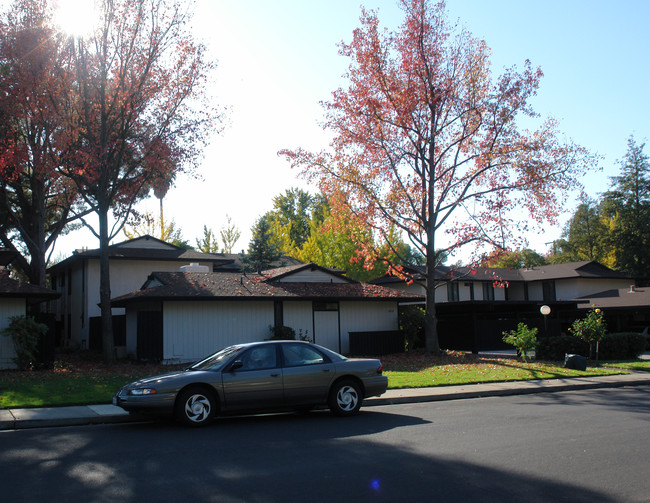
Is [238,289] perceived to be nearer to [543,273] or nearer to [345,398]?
[345,398]

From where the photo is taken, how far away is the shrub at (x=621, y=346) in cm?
2509

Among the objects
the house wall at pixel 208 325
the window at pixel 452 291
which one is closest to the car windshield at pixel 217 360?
the house wall at pixel 208 325

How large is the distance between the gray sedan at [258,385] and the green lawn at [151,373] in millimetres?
3755

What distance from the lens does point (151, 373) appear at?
739 inches

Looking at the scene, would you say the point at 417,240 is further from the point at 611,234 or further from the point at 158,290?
the point at 611,234

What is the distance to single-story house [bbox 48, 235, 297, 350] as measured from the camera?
30656 millimetres

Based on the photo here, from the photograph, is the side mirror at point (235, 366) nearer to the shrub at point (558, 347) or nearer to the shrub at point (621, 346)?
the shrub at point (558, 347)

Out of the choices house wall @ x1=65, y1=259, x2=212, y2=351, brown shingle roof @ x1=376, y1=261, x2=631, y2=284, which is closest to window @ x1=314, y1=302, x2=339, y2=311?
house wall @ x1=65, y1=259, x2=212, y2=351

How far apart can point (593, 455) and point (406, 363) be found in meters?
15.3

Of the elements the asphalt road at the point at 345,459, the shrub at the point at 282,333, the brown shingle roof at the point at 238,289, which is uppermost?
the brown shingle roof at the point at 238,289

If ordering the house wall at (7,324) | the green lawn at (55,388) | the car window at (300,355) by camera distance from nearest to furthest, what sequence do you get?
the car window at (300,355), the green lawn at (55,388), the house wall at (7,324)

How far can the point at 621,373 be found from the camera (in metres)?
19.4

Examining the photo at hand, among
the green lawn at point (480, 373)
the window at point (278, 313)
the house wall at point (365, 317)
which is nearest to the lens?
the green lawn at point (480, 373)

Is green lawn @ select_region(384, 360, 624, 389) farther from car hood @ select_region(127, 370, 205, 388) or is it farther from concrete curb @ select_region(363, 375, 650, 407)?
car hood @ select_region(127, 370, 205, 388)
